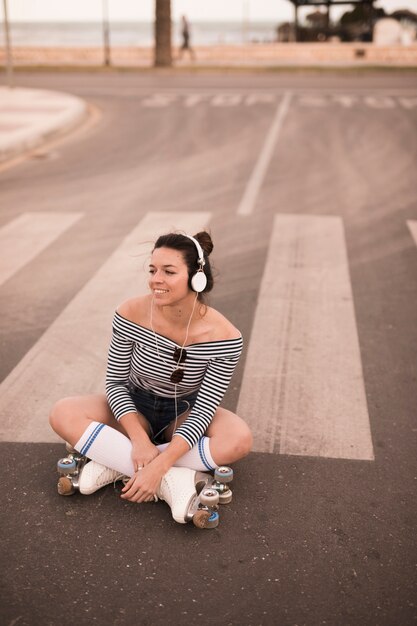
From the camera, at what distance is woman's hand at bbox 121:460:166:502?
11.0 ft

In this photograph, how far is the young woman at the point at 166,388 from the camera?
350 centimetres

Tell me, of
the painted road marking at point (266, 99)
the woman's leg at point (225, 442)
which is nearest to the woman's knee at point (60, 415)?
the woman's leg at point (225, 442)

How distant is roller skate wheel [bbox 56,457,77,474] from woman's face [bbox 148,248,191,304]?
35.1 inches

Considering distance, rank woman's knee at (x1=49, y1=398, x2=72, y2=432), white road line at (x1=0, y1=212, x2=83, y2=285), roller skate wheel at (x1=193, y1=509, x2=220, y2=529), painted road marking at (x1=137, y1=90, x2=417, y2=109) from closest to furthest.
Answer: roller skate wheel at (x1=193, y1=509, x2=220, y2=529)
woman's knee at (x1=49, y1=398, x2=72, y2=432)
white road line at (x1=0, y1=212, x2=83, y2=285)
painted road marking at (x1=137, y1=90, x2=417, y2=109)

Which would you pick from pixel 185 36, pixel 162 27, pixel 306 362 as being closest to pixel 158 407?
pixel 306 362

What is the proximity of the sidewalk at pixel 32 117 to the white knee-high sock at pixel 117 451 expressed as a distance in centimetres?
913

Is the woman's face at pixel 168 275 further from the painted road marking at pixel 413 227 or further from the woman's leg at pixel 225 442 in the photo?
the painted road marking at pixel 413 227

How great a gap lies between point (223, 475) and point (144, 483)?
1.30 feet

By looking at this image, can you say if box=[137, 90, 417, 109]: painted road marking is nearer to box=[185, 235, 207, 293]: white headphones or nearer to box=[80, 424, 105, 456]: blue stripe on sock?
box=[185, 235, 207, 293]: white headphones

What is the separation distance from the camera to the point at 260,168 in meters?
11.2

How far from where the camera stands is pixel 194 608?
2.87m

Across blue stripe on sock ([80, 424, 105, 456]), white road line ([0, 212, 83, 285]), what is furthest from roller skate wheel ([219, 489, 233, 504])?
white road line ([0, 212, 83, 285])

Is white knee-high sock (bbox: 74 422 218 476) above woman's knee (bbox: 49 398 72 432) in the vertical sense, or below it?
below

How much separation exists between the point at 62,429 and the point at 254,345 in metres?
1.97
